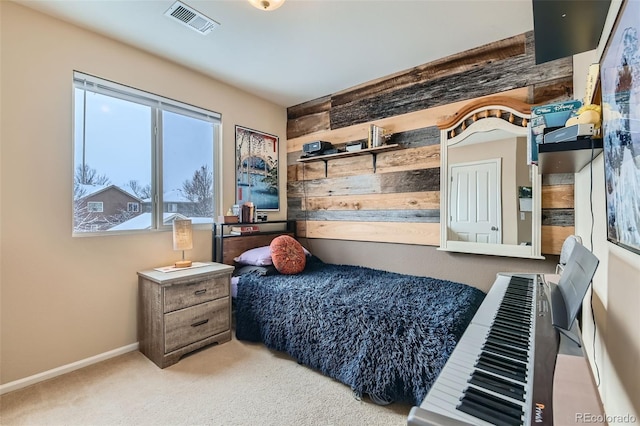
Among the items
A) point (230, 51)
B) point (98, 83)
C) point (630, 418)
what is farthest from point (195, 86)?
point (630, 418)

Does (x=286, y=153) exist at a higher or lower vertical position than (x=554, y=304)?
higher

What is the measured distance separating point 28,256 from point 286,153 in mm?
2770

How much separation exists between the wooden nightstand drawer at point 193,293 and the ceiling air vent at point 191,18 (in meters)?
2.02

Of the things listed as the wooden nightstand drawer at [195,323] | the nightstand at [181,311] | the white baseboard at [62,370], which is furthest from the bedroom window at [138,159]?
the white baseboard at [62,370]

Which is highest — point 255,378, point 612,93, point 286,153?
point 286,153

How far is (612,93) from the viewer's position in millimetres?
880

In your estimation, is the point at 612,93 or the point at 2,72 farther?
the point at 2,72

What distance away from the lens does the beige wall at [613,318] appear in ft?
2.54

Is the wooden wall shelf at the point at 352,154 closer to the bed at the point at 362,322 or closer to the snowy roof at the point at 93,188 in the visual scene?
the bed at the point at 362,322

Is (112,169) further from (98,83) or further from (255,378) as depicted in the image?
(255,378)

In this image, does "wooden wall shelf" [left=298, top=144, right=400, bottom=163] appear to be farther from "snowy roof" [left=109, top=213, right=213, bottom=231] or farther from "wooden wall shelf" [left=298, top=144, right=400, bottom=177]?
"snowy roof" [left=109, top=213, right=213, bottom=231]

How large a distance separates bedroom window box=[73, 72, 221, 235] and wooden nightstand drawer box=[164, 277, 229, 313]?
0.71m

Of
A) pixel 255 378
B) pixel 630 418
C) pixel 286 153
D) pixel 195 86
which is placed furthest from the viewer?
pixel 286 153

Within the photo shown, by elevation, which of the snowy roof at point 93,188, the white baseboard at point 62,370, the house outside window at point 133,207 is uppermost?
the snowy roof at point 93,188
